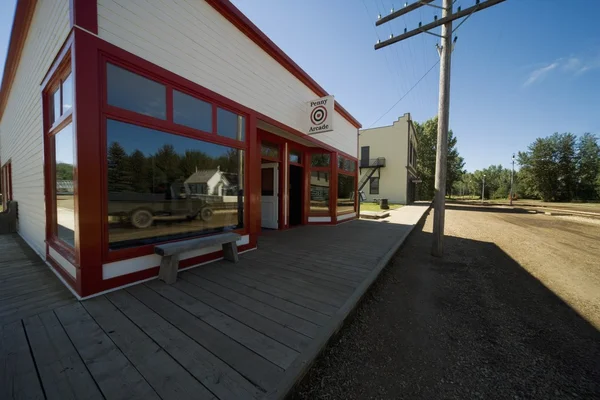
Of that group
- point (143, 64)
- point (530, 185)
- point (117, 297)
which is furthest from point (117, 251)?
point (530, 185)

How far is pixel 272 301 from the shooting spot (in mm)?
2588

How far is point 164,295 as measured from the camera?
2654mm

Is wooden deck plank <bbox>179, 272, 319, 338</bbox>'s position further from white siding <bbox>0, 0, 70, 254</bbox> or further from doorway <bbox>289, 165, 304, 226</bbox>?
doorway <bbox>289, 165, 304, 226</bbox>

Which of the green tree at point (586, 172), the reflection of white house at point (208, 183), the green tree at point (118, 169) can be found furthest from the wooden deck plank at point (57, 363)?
the green tree at point (586, 172)

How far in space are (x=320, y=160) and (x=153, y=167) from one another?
5939 mm

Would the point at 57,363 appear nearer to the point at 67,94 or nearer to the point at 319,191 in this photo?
the point at 67,94

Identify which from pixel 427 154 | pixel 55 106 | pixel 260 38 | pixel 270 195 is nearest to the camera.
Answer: pixel 55 106

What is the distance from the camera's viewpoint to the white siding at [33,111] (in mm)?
3162

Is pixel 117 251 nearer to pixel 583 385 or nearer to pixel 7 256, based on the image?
pixel 7 256

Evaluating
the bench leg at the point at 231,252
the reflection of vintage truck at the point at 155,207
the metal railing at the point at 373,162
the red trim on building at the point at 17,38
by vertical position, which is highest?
the metal railing at the point at 373,162

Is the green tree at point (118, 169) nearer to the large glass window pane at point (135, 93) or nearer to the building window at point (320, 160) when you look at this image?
the large glass window pane at point (135, 93)

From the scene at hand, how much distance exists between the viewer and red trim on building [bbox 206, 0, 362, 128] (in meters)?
3.97

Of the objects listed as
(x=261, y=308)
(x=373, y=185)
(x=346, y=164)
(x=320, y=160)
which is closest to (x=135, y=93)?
(x=261, y=308)

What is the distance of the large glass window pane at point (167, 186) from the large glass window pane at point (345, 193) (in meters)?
5.35
